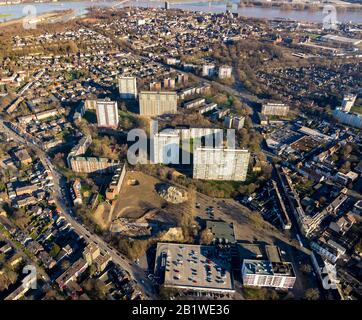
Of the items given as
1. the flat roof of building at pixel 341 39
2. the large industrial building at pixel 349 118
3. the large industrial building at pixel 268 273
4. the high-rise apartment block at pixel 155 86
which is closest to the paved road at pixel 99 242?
the large industrial building at pixel 268 273

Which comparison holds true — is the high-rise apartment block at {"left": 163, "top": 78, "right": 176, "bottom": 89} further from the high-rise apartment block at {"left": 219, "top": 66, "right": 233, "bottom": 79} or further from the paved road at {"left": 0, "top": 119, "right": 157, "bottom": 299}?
the paved road at {"left": 0, "top": 119, "right": 157, "bottom": 299}

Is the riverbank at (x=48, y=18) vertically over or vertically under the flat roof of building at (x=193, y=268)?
over

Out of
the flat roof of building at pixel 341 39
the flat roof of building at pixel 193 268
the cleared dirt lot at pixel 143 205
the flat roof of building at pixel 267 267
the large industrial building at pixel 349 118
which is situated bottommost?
the flat roof of building at pixel 193 268

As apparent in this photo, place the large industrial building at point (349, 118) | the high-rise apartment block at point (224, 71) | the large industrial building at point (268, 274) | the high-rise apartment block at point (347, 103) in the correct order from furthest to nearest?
the high-rise apartment block at point (224, 71)
the high-rise apartment block at point (347, 103)
the large industrial building at point (349, 118)
the large industrial building at point (268, 274)

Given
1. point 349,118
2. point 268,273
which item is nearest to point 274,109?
point 349,118

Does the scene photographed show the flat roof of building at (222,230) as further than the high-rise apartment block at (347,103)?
No

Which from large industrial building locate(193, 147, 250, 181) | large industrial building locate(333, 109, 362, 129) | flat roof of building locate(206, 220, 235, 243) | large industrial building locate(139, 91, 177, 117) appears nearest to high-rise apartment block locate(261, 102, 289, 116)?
large industrial building locate(333, 109, 362, 129)

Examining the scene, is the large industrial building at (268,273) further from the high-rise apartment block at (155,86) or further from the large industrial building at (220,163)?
the high-rise apartment block at (155,86)

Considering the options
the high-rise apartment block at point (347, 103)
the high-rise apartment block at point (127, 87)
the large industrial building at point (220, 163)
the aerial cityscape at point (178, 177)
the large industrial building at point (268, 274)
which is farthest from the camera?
the high-rise apartment block at point (127, 87)

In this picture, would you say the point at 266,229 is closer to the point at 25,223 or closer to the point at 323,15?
the point at 25,223

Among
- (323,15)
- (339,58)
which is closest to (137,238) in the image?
(339,58)
